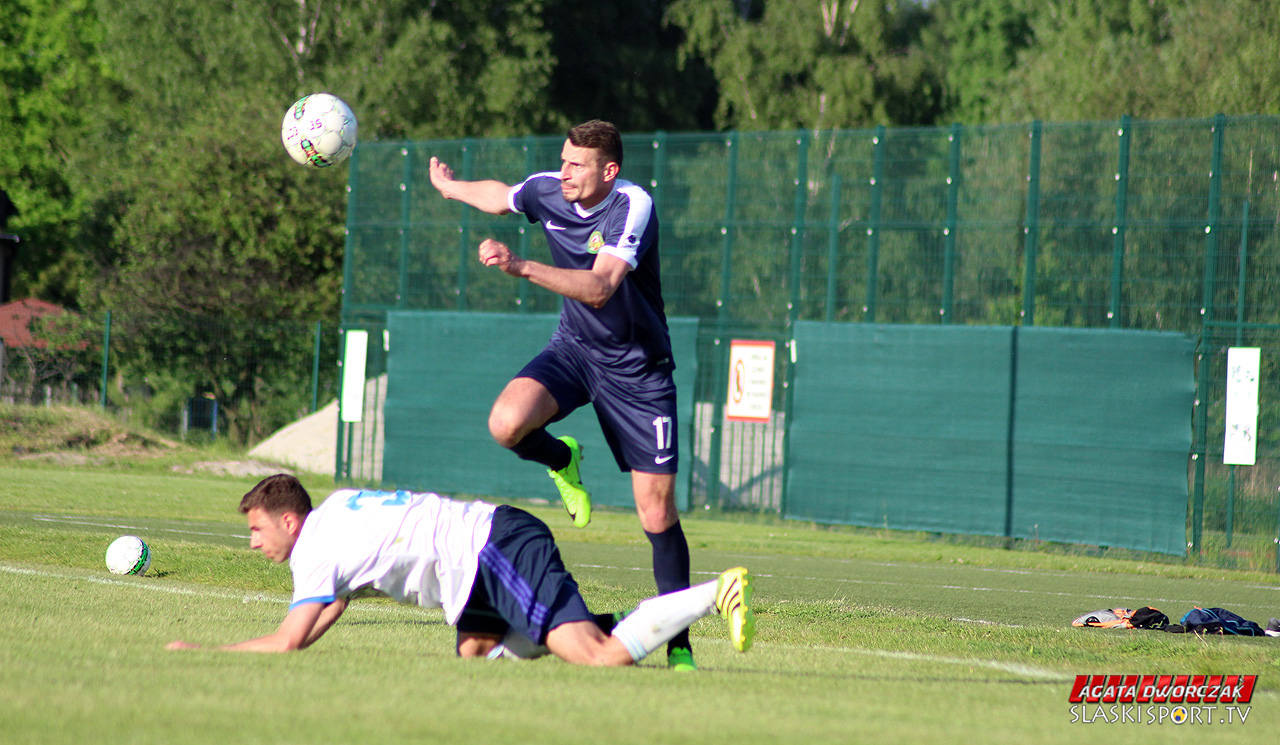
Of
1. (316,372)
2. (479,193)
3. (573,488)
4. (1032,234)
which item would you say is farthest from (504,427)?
(316,372)

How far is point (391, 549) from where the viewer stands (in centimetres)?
493

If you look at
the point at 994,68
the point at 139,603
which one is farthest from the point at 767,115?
the point at 139,603

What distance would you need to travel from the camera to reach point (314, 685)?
4.33 meters

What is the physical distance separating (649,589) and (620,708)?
16.6ft

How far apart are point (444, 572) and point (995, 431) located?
1073 cm

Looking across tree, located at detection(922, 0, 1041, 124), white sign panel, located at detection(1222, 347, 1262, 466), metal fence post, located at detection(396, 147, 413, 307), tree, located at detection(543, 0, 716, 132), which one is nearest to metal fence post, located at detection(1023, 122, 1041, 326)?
white sign panel, located at detection(1222, 347, 1262, 466)

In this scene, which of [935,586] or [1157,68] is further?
[1157,68]

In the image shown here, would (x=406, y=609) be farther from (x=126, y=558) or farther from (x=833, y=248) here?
(x=833, y=248)

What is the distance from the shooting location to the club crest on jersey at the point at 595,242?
5945mm

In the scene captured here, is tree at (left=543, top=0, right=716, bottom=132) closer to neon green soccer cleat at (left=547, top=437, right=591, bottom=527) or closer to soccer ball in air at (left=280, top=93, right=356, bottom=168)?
soccer ball in air at (left=280, top=93, right=356, bottom=168)

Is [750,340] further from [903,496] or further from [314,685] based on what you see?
[314,685]

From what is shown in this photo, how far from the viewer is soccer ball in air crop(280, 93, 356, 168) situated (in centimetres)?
834

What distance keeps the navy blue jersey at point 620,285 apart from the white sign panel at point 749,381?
10156 millimetres

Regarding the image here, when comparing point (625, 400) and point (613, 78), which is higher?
point (613, 78)
